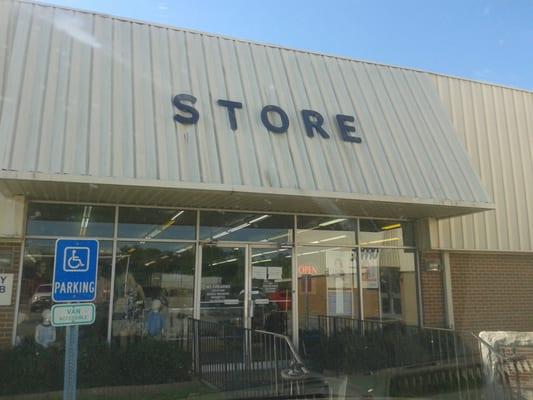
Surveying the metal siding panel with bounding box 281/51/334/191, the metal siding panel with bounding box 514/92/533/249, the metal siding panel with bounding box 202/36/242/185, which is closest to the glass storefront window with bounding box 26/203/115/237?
the metal siding panel with bounding box 202/36/242/185

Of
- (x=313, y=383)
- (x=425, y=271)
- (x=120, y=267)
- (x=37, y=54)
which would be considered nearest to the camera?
(x=313, y=383)

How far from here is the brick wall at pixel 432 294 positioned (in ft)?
40.5

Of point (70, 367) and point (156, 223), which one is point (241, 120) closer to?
A: point (156, 223)

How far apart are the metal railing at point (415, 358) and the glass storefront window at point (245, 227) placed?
72.4 inches

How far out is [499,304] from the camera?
1292cm

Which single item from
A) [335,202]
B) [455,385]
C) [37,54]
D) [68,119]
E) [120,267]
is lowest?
[455,385]

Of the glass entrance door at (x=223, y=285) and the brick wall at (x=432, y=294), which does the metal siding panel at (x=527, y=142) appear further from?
the glass entrance door at (x=223, y=285)

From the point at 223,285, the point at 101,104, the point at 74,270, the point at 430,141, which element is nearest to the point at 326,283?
the point at 223,285

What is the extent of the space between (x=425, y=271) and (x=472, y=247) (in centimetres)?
123

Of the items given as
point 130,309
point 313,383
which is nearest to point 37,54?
point 130,309

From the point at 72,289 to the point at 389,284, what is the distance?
26.5 ft

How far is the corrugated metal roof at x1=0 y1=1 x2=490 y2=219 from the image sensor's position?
8633 millimetres

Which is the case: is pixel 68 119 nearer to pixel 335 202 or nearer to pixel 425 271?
pixel 335 202

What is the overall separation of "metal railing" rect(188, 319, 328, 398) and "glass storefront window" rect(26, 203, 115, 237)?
2.37 metres
